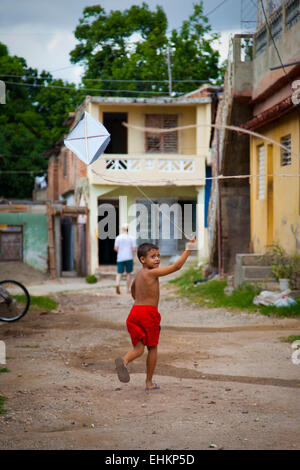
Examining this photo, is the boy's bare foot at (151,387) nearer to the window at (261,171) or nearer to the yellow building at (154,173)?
the window at (261,171)

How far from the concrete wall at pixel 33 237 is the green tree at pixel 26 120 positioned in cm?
993

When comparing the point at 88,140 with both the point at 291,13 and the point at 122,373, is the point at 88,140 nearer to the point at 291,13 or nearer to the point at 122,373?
the point at 122,373

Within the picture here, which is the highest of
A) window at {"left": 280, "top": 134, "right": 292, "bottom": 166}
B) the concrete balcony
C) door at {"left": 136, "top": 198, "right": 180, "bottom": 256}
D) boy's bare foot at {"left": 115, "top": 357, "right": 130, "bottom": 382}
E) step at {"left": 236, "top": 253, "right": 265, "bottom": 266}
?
the concrete balcony

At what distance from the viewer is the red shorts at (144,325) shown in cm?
569

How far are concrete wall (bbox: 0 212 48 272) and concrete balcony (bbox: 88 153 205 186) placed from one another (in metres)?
→ 4.04

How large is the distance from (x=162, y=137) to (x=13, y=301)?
1377 centimetres

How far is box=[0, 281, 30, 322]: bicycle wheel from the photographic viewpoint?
10.1 m

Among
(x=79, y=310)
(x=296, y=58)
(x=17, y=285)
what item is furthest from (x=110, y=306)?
(x=296, y=58)

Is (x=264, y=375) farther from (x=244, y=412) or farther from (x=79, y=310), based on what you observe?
(x=79, y=310)

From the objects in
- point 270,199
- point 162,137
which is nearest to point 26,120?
point 162,137

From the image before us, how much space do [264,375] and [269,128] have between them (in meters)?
7.95

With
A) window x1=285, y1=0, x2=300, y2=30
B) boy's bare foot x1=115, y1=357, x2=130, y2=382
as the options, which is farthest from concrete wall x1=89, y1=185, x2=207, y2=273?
boy's bare foot x1=115, y1=357, x2=130, y2=382

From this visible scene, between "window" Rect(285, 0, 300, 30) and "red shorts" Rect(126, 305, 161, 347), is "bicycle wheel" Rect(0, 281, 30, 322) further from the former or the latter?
"window" Rect(285, 0, 300, 30)

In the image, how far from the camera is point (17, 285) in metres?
10.7
